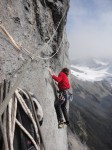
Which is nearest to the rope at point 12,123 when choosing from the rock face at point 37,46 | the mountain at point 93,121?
the rock face at point 37,46

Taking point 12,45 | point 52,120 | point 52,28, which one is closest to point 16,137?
point 12,45

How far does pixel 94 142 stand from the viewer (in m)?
41.9

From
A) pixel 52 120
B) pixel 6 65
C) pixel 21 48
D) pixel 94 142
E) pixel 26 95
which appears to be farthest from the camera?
pixel 94 142

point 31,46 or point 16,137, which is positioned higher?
point 31,46

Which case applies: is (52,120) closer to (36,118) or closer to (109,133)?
(36,118)

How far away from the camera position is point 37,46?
761cm

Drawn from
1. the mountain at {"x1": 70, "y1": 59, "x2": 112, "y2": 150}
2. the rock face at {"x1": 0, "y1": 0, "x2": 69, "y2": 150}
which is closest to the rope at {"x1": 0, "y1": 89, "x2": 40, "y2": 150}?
the rock face at {"x1": 0, "y1": 0, "x2": 69, "y2": 150}

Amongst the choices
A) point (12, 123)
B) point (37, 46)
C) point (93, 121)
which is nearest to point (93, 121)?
point (93, 121)

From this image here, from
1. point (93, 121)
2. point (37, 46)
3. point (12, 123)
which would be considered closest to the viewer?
point (12, 123)

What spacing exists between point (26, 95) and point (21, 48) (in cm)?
186

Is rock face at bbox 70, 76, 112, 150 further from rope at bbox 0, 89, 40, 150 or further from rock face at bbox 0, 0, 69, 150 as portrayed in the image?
rope at bbox 0, 89, 40, 150

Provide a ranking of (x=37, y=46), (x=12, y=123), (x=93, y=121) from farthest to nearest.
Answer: (x=93, y=121) → (x=37, y=46) → (x=12, y=123)

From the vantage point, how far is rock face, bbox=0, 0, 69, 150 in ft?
20.6

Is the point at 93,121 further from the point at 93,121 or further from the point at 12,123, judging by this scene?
the point at 12,123
